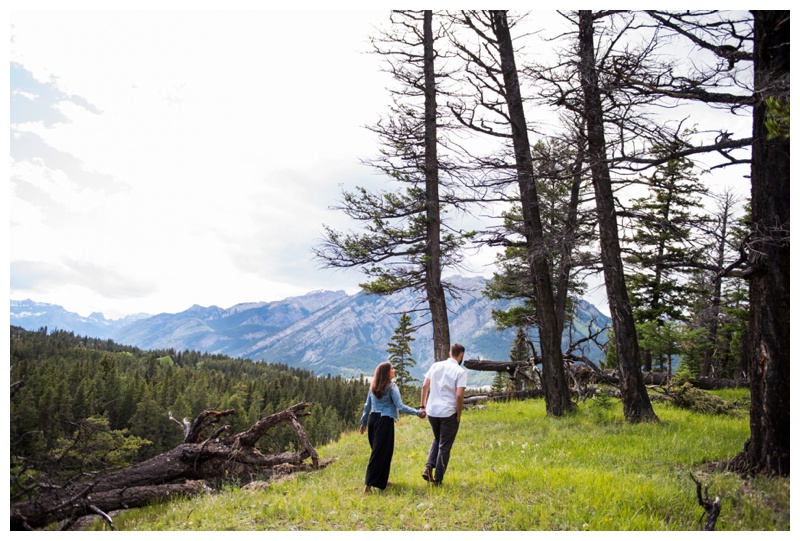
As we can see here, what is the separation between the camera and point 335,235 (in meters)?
15.6

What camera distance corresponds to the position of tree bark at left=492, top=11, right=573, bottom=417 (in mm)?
12641

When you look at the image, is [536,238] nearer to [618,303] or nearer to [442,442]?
[618,303]

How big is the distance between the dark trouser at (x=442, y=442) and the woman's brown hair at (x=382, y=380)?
0.90m

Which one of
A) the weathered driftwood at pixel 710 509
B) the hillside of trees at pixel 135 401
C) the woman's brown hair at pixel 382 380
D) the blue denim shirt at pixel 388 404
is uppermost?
the woman's brown hair at pixel 382 380

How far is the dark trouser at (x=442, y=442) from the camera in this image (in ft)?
23.2

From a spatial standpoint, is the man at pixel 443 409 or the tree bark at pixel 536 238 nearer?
the man at pixel 443 409

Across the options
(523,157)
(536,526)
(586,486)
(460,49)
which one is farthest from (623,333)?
(460,49)

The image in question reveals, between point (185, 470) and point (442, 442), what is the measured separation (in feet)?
20.3

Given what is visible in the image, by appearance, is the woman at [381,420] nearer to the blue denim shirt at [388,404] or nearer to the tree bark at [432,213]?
the blue denim shirt at [388,404]

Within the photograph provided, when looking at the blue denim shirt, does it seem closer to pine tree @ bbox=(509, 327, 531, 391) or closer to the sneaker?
the sneaker

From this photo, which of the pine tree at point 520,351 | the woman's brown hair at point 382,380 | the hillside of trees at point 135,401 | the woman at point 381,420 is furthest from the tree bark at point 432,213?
the woman's brown hair at point 382,380

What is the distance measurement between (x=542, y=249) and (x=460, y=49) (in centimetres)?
653
